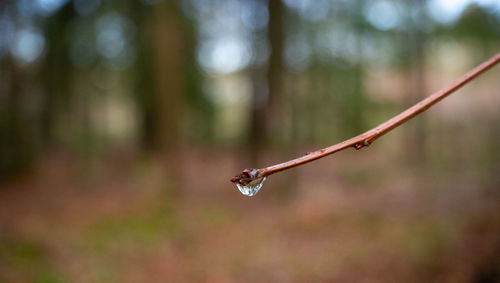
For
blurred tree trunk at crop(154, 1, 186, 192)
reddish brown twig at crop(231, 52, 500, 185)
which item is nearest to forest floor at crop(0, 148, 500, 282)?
blurred tree trunk at crop(154, 1, 186, 192)

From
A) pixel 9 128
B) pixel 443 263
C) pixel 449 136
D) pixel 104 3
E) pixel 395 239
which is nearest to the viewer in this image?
pixel 443 263

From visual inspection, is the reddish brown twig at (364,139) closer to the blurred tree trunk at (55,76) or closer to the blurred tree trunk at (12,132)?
the blurred tree trunk at (12,132)

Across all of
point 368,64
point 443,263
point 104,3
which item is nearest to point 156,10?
point 104,3

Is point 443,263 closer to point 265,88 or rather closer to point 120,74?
point 265,88

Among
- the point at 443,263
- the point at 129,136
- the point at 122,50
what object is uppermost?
the point at 122,50

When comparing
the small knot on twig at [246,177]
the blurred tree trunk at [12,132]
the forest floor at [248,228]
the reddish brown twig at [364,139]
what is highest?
the reddish brown twig at [364,139]

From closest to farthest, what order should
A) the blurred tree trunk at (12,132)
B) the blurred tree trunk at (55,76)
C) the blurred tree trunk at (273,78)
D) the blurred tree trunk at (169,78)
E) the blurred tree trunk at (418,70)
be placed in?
the blurred tree trunk at (169,78), the blurred tree trunk at (273,78), the blurred tree trunk at (12,132), the blurred tree trunk at (418,70), the blurred tree trunk at (55,76)

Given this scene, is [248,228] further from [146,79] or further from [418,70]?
[146,79]

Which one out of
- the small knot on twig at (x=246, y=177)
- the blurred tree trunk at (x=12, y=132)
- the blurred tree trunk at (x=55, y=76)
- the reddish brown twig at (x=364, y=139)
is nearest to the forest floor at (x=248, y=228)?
the blurred tree trunk at (x=12, y=132)
